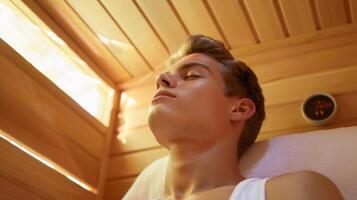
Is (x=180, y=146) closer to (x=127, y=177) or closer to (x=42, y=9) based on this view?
(x=127, y=177)

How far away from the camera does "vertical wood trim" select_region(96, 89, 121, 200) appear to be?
1.86m

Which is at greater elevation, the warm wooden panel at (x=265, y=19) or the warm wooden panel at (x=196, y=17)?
the warm wooden panel at (x=196, y=17)

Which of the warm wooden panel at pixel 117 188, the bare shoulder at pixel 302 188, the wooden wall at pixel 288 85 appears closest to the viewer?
the bare shoulder at pixel 302 188

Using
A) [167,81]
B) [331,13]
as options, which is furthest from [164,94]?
[331,13]

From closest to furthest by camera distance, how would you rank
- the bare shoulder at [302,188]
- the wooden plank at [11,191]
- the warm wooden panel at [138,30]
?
the bare shoulder at [302,188] < the wooden plank at [11,191] < the warm wooden panel at [138,30]

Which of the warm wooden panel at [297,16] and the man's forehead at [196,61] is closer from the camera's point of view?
the man's forehead at [196,61]

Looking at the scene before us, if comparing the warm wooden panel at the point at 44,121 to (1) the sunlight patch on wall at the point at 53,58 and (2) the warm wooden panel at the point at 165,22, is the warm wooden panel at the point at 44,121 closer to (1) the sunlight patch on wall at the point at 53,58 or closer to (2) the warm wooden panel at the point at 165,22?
(1) the sunlight patch on wall at the point at 53,58

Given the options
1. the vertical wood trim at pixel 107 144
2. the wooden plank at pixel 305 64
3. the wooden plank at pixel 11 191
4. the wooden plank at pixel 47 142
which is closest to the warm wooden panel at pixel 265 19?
the wooden plank at pixel 305 64

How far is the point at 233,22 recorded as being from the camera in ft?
5.69

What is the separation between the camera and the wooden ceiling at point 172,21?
165 cm

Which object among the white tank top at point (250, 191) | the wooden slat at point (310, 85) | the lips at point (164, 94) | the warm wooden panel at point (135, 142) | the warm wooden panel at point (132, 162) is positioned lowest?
the wooden slat at point (310, 85)

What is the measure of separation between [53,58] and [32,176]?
0.53 meters

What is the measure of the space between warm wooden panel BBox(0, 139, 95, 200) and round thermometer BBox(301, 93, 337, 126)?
0.95 m

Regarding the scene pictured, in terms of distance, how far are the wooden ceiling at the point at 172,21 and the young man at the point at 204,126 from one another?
0.78 feet
